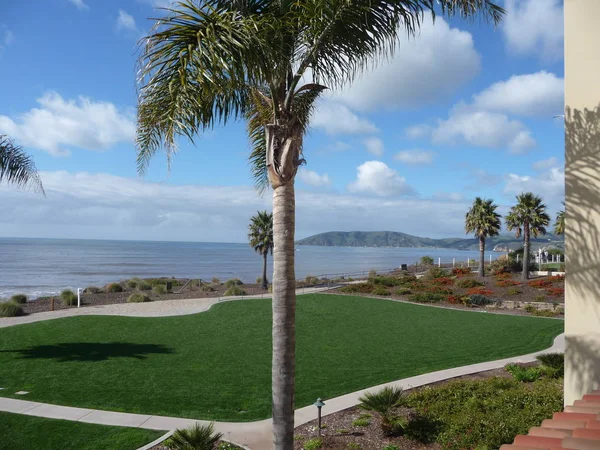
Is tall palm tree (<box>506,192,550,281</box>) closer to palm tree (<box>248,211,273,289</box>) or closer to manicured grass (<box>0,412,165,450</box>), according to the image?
palm tree (<box>248,211,273,289</box>)

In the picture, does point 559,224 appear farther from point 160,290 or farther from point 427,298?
point 160,290

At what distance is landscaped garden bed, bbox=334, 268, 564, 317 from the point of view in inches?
1009

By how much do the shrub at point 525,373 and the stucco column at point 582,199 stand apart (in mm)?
5909

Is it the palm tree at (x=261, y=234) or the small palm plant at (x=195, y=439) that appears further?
the palm tree at (x=261, y=234)

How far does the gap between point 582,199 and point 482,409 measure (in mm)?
5004

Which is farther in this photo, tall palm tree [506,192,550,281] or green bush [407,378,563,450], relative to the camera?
tall palm tree [506,192,550,281]

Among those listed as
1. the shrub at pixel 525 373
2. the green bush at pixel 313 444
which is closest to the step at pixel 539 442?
the green bush at pixel 313 444

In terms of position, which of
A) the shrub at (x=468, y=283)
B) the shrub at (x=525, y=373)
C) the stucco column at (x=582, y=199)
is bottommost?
the shrub at (x=525, y=373)

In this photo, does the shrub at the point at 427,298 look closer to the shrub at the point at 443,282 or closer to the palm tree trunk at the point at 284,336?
the shrub at the point at 443,282

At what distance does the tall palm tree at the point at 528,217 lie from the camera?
3809cm

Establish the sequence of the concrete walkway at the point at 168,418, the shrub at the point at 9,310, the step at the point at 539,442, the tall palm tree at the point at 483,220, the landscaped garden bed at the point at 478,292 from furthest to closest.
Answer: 1. the tall palm tree at the point at 483,220
2. the landscaped garden bed at the point at 478,292
3. the shrub at the point at 9,310
4. the concrete walkway at the point at 168,418
5. the step at the point at 539,442

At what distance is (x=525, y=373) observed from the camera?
1185cm

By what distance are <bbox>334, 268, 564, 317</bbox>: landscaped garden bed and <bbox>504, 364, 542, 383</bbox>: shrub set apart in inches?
496

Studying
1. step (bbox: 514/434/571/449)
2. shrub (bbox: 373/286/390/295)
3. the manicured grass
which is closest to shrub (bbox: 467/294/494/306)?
shrub (bbox: 373/286/390/295)
